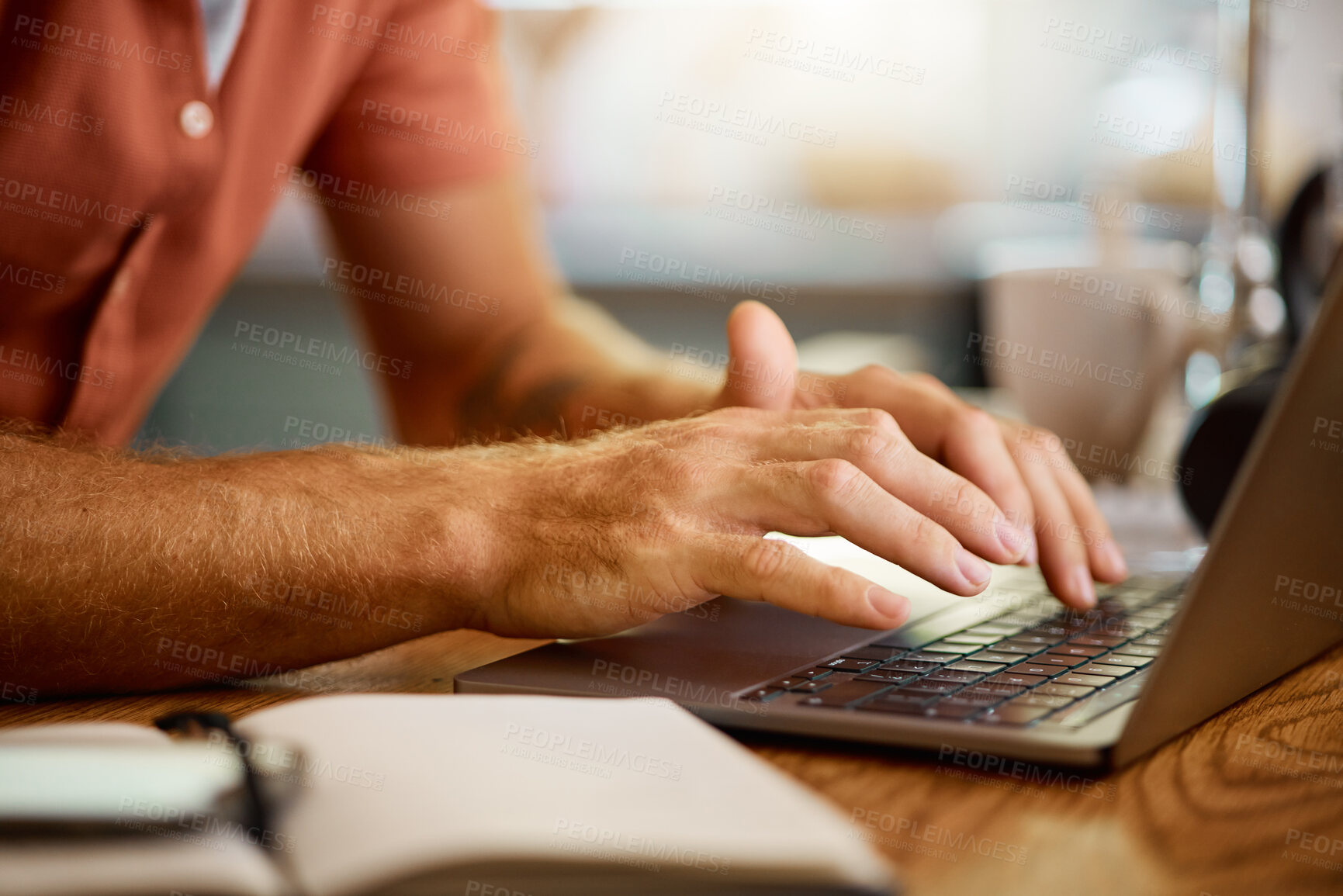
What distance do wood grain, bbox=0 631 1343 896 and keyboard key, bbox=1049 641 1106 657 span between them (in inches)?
2.2

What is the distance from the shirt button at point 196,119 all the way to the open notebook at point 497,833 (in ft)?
2.01

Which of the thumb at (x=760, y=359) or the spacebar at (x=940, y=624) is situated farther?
the thumb at (x=760, y=359)

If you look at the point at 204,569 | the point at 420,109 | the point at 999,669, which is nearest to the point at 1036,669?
the point at 999,669

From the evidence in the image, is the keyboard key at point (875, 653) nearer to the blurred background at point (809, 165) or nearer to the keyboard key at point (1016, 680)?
the keyboard key at point (1016, 680)

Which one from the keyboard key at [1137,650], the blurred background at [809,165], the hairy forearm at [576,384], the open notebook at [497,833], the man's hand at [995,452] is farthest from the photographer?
the blurred background at [809,165]

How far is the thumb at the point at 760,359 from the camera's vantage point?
0.62 metres

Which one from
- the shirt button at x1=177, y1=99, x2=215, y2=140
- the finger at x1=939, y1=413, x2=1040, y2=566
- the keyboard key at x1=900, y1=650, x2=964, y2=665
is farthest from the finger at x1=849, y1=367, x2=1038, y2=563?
the shirt button at x1=177, y1=99, x2=215, y2=140

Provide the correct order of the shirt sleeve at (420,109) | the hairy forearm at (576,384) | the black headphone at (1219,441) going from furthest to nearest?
the shirt sleeve at (420,109)
the hairy forearm at (576,384)
the black headphone at (1219,441)

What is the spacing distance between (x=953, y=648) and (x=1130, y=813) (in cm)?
16

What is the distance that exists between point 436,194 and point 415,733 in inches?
37.5

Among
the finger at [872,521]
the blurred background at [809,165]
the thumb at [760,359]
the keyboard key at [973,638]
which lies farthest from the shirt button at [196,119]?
the blurred background at [809,165]

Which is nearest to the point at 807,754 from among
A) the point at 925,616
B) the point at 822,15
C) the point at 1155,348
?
the point at 925,616

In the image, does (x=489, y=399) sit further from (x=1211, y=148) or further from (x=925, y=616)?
(x=1211, y=148)

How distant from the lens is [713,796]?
0.89 feet
